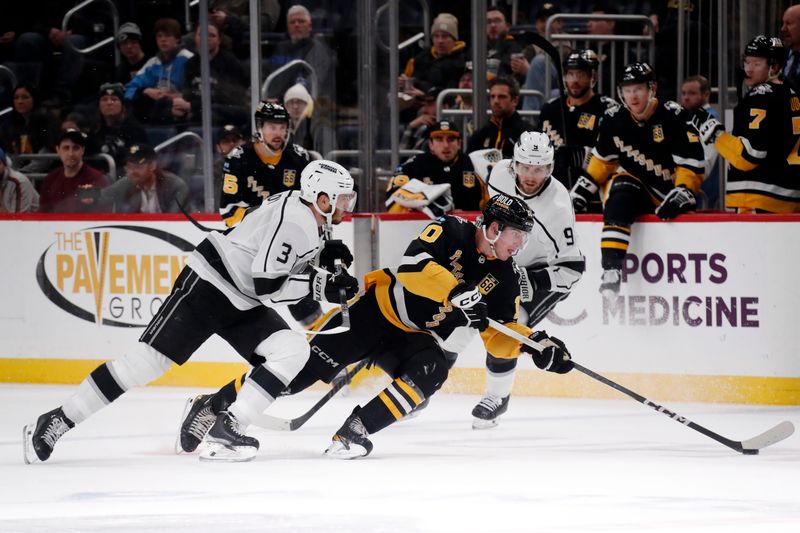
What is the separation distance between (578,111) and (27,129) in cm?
298

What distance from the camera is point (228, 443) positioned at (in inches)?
188

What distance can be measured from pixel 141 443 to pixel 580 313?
86.7 inches

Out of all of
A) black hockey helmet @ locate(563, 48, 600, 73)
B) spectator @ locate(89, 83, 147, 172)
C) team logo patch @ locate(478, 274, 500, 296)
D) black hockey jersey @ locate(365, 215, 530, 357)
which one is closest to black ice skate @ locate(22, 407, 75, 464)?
black hockey jersey @ locate(365, 215, 530, 357)

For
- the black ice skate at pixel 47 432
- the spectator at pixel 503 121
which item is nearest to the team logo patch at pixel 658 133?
the spectator at pixel 503 121

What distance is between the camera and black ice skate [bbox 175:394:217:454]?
16.4 ft

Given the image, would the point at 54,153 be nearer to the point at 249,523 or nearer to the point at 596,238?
the point at 596,238

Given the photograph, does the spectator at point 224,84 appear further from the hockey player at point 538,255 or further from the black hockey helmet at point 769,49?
the black hockey helmet at point 769,49

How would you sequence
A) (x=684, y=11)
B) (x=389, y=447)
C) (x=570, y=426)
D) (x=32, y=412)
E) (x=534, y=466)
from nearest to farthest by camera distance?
(x=534, y=466)
(x=389, y=447)
(x=570, y=426)
(x=32, y=412)
(x=684, y=11)

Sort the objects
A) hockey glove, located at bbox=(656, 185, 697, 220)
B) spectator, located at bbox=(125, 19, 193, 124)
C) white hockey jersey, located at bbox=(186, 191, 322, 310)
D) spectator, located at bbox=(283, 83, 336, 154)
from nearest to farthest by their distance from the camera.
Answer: white hockey jersey, located at bbox=(186, 191, 322, 310) → hockey glove, located at bbox=(656, 185, 697, 220) → spectator, located at bbox=(283, 83, 336, 154) → spectator, located at bbox=(125, 19, 193, 124)

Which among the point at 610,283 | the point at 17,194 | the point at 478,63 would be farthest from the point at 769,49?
the point at 17,194

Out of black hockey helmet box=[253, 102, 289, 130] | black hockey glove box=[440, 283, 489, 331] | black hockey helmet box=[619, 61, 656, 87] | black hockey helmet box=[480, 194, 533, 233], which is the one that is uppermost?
black hockey helmet box=[619, 61, 656, 87]

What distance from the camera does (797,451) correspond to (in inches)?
199

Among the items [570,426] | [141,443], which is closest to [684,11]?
[570,426]

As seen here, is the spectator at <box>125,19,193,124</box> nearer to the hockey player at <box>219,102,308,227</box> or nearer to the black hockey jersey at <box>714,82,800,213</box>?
the hockey player at <box>219,102,308,227</box>
